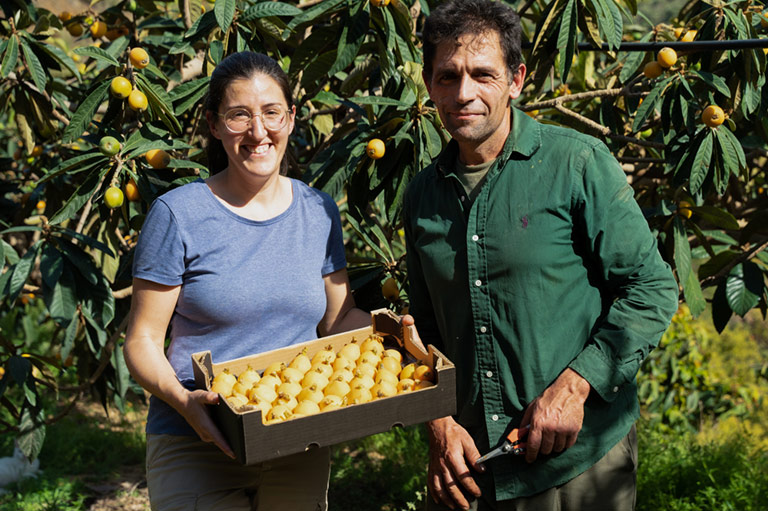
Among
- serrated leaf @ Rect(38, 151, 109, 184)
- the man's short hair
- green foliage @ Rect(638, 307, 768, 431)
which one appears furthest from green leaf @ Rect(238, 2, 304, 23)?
green foliage @ Rect(638, 307, 768, 431)

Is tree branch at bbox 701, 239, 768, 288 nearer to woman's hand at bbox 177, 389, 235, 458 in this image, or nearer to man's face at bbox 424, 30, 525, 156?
man's face at bbox 424, 30, 525, 156

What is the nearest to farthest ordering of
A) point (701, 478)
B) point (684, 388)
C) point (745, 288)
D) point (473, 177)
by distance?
1. point (473, 177)
2. point (745, 288)
3. point (701, 478)
4. point (684, 388)

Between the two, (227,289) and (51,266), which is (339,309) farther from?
(51,266)

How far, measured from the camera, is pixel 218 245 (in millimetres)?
1757

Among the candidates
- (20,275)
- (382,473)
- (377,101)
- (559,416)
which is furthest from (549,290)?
(382,473)

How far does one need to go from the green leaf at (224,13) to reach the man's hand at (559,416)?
4.81ft

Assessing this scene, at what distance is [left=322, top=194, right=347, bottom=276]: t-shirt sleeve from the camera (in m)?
1.97

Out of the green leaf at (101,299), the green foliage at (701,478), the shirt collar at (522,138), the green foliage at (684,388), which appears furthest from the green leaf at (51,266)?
the green foliage at (684,388)

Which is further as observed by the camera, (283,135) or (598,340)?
(283,135)

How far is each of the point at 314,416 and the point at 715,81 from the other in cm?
179

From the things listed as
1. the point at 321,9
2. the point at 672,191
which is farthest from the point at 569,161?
the point at 672,191

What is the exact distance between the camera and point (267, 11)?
2502 millimetres

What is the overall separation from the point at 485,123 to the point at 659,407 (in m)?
3.63

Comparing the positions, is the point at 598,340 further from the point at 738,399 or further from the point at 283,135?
the point at 738,399
